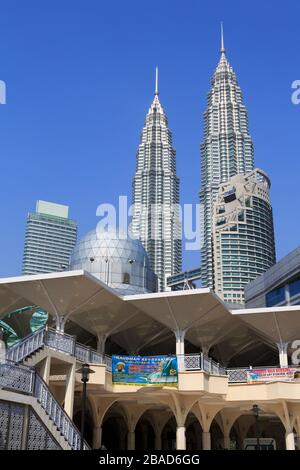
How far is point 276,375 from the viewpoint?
2978cm

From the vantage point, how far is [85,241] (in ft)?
152

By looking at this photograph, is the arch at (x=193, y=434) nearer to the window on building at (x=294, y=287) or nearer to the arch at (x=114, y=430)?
the arch at (x=114, y=430)

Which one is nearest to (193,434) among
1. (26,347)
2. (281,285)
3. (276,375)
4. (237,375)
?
(237,375)

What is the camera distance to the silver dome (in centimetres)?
4409

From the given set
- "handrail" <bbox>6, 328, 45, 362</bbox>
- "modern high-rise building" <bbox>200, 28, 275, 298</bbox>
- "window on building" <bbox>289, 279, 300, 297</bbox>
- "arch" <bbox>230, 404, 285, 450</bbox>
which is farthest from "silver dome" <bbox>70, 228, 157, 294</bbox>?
"modern high-rise building" <bbox>200, 28, 275, 298</bbox>

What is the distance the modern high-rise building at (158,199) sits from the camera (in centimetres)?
17162

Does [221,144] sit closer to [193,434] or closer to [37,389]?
[193,434]

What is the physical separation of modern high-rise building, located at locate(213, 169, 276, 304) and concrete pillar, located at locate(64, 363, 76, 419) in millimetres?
111132

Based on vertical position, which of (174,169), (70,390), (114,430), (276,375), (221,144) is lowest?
(114,430)

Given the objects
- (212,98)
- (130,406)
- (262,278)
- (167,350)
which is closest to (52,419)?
(130,406)

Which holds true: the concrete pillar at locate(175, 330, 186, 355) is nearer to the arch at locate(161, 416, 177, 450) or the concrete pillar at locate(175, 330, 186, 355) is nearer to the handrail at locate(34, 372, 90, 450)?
the arch at locate(161, 416, 177, 450)

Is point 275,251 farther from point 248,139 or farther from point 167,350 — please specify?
point 167,350

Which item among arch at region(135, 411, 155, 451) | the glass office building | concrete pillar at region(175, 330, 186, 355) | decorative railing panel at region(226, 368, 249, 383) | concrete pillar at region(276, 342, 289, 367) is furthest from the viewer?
the glass office building

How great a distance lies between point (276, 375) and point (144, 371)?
7360mm
